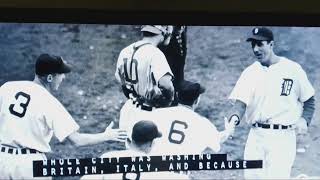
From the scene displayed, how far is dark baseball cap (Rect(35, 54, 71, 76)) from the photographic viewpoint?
6.36 feet

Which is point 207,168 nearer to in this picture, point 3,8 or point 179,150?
point 179,150

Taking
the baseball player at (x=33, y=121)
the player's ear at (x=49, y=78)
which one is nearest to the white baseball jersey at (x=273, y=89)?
the baseball player at (x=33, y=121)

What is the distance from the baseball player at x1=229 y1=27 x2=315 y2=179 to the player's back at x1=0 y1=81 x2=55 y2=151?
2.21 ft

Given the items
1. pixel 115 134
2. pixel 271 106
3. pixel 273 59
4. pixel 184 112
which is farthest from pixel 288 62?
pixel 115 134

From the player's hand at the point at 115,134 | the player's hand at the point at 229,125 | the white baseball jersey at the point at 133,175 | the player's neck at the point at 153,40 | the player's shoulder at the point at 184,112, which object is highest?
the player's neck at the point at 153,40

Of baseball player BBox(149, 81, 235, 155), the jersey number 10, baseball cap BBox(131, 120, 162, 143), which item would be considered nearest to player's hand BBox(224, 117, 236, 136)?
baseball player BBox(149, 81, 235, 155)

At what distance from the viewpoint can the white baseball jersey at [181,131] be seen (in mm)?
1989

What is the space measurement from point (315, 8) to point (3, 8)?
1.15 metres

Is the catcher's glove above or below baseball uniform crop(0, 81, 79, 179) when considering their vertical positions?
above

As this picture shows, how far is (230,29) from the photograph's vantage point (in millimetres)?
1995

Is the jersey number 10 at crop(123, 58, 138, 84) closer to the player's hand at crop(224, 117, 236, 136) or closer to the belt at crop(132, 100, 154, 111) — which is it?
the belt at crop(132, 100, 154, 111)

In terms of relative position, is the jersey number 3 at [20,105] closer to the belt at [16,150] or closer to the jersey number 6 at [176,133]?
the belt at [16,150]

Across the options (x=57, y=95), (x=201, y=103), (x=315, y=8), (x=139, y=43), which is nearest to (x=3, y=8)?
(x=57, y=95)

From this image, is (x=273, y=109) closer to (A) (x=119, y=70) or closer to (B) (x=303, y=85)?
(B) (x=303, y=85)
